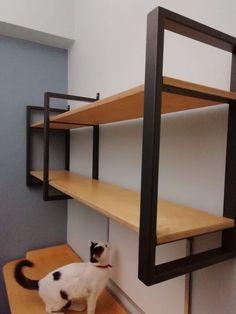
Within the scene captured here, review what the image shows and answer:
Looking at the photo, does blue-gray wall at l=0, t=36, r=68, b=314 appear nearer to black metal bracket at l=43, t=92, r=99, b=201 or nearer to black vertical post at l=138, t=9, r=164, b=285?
black metal bracket at l=43, t=92, r=99, b=201

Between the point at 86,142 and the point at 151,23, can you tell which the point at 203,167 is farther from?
the point at 86,142

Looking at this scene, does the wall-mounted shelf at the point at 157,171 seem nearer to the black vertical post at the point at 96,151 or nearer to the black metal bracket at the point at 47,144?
the black metal bracket at the point at 47,144

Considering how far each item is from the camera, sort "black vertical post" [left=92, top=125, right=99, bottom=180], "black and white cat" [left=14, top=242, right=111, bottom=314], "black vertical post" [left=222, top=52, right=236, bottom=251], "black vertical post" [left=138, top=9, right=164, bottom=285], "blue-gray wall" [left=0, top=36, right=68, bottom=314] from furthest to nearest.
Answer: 1. "blue-gray wall" [left=0, top=36, right=68, bottom=314]
2. "black vertical post" [left=92, top=125, right=99, bottom=180]
3. "black and white cat" [left=14, top=242, right=111, bottom=314]
4. "black vertical post" [left=222, top=52, right=236, bottom=251]
5. "black vertical post" [left=138, top=9, right=164, bottom=285]

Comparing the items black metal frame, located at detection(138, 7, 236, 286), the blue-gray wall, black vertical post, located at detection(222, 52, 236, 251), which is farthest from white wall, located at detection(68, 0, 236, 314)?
the blue-gray wall

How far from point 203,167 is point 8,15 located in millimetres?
1666

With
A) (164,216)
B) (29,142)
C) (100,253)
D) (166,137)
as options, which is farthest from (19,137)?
(164,216)

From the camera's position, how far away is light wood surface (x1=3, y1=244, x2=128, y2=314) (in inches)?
47.2

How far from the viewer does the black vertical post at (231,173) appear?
0.66 m

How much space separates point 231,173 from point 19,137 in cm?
163

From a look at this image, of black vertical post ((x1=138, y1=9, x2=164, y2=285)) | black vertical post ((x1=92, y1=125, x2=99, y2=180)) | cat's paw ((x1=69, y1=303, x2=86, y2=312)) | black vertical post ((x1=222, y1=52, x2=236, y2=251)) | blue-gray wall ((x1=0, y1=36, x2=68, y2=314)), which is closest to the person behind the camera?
black vertical post ((x1=138, y1=9, x2=164, y2=285))

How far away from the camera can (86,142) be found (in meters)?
1.65

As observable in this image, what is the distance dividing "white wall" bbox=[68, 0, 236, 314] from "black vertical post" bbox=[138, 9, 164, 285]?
32 cm

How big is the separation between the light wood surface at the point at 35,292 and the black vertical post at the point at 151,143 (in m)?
0.87

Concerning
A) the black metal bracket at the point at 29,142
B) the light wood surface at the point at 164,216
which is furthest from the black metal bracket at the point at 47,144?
the black metal bracket at the point at 29,142
